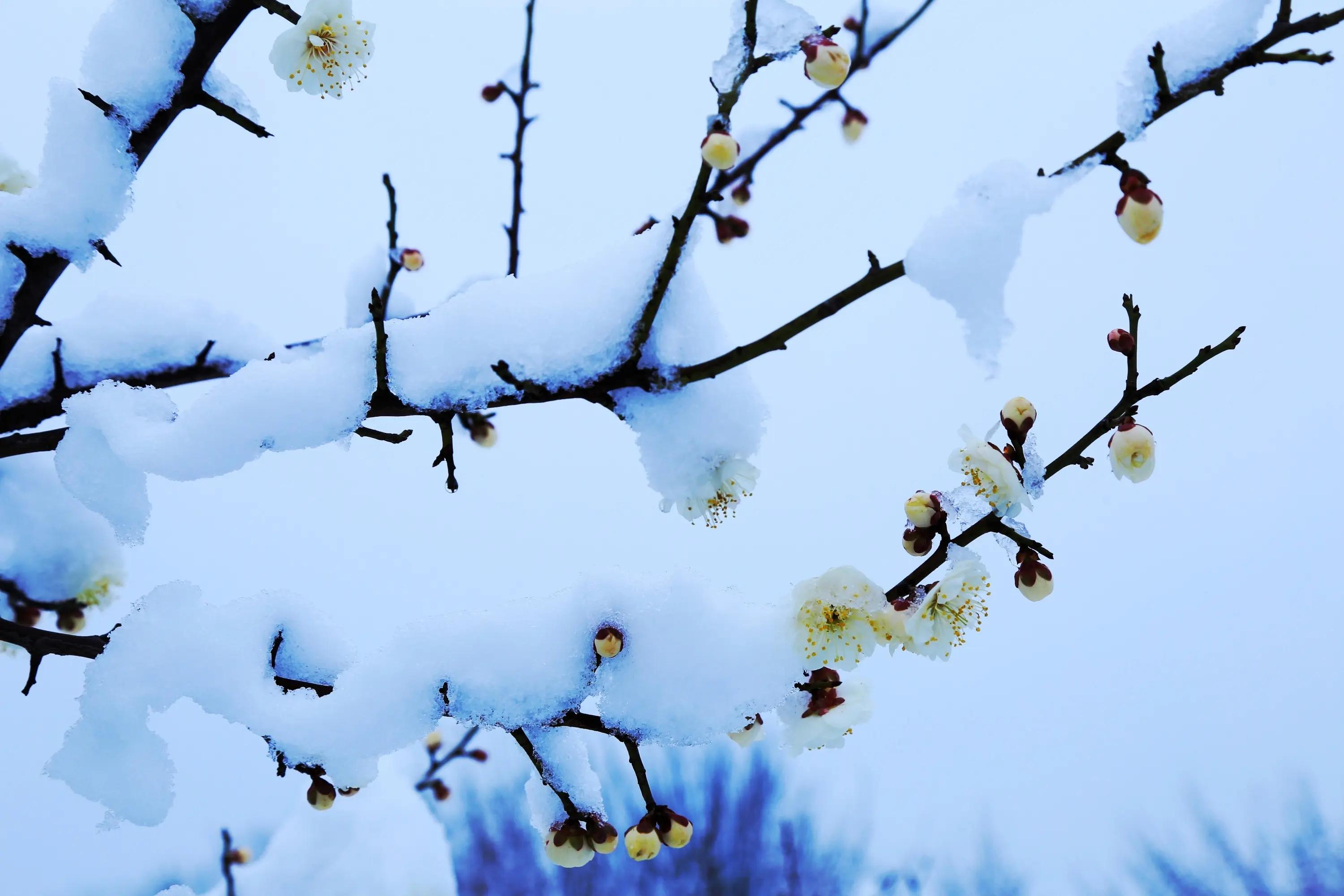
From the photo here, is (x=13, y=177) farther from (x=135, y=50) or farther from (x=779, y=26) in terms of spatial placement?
(x=779, y=26)

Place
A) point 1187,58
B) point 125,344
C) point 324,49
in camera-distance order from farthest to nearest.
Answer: point 125,344 → point 324,49 → point 1187,58

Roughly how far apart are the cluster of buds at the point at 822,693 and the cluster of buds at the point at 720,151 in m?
0.71

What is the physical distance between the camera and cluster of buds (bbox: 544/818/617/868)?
47.9 inches

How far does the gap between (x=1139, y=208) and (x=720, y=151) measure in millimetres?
505

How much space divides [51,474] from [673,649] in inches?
62.9

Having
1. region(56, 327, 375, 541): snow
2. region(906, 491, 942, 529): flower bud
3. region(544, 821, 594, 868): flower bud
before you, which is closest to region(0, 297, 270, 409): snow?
region(56, 327, 375, 541): snow

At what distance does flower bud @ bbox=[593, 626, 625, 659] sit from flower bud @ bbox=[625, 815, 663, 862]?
27 centimetres

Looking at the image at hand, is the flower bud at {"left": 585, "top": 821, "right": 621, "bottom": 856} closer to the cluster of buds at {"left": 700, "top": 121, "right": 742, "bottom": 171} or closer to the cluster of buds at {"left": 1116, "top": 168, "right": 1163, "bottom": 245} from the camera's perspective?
the cluster of buds at {"left": 700, "top": 121, "right": 742, "bottom": 171}

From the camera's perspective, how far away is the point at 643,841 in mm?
1164

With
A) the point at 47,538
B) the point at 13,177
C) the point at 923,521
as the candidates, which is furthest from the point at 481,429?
the point at 923,521

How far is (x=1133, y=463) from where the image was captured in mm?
1172

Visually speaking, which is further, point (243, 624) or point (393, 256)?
point (393, 256)

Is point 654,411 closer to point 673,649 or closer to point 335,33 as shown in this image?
point 673,649

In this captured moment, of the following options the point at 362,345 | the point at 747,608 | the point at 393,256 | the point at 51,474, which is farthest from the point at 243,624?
the point at 51,474
